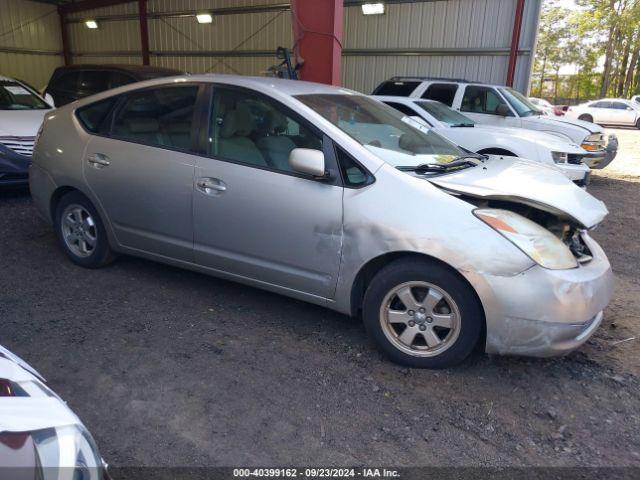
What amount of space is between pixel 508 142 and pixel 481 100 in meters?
2.41

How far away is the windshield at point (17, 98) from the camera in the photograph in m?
7.91

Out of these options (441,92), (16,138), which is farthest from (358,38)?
(16,138)

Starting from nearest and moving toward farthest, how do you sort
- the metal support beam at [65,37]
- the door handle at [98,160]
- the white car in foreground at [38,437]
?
the white car in foreground at [38,437], the door handle at [98,160], the metal support beam at [65,37]

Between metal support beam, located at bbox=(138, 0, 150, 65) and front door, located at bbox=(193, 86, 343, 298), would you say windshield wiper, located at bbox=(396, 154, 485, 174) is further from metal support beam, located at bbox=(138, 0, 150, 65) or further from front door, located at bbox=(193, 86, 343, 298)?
metal support beam, located at bbox=(138, 0, 150, 65)

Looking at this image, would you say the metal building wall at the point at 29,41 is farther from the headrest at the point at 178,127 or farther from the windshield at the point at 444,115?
the headrest at the point at 178,127

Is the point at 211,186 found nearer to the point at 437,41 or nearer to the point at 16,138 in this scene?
the point at 16,138

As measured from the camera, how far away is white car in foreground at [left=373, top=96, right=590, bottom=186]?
7.78m

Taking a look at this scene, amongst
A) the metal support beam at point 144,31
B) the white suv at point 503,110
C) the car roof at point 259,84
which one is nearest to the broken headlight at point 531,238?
the car roof at point 259,84

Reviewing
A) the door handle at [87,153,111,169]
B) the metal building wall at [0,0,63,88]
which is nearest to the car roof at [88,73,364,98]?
the door handle at [87,153,111,169]

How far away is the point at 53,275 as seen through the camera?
4477 millimetres

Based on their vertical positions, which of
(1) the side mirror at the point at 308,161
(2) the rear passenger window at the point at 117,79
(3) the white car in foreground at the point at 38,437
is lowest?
(3) the white car in foreground at the point at 38,437

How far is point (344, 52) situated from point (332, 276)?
1249cm

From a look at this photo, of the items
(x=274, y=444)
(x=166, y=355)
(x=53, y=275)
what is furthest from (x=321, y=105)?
(x=53, y=275)

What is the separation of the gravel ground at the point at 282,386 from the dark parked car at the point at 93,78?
21.1 feet
